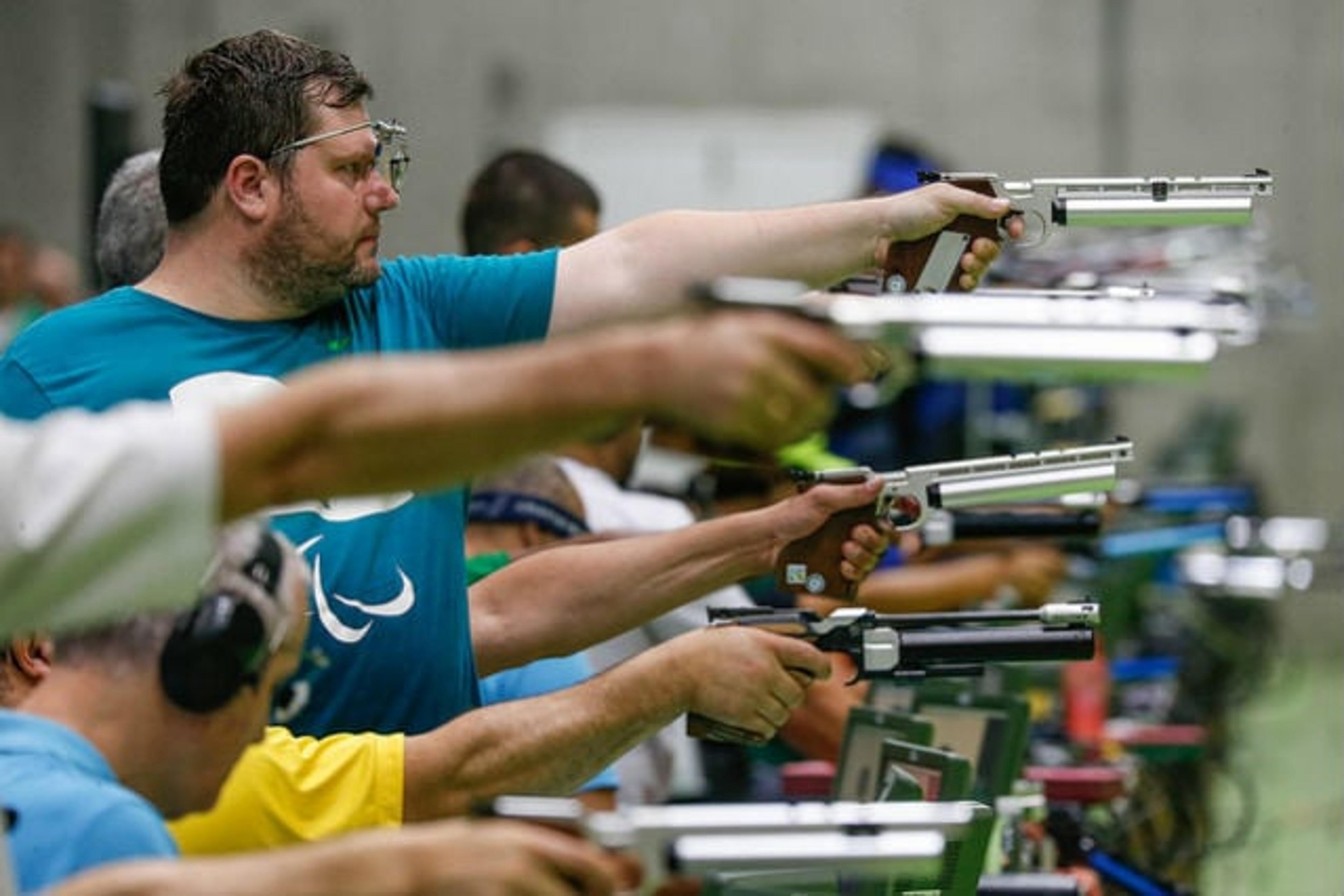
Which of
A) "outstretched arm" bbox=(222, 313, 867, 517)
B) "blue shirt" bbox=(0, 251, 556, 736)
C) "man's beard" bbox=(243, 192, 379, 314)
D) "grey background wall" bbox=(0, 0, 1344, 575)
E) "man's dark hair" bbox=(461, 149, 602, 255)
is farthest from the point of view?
"grey background wall" bbox=(0, 0, 1344, 575)

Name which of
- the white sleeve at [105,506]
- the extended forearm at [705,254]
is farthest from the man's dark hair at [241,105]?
the white sleeve at [105,506]

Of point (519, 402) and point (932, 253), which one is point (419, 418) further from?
point (932, 253)

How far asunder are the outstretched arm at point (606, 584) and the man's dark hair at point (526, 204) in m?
1.10

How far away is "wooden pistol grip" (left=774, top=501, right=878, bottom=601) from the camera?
3928 mm

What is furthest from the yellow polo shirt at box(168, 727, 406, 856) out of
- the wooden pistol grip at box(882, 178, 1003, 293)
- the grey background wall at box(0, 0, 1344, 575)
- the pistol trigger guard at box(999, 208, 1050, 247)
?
the grey background wall at box(0, 0, 1344, 575)

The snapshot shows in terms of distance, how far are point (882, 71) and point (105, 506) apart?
38.0 feet

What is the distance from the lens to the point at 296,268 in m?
3.83

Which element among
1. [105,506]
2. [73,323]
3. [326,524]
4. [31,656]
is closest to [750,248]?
[326,524]

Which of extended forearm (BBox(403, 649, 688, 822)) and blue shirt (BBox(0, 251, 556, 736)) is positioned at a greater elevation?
blue shirt (BBox(0, 251, 556, 736))

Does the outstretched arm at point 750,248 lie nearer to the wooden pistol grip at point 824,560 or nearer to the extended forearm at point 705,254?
the extended forearm at point 705,254

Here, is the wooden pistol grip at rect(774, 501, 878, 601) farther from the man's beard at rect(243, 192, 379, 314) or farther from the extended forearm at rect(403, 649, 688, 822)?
the man's beard at rect(243, 192, 379, 314)

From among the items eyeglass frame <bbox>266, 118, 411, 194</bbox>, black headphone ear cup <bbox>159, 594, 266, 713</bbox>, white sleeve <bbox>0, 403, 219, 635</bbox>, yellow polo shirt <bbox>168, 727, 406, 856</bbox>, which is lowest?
yellow polo shirt <bbox>168, 727, 406, 856</bbox>

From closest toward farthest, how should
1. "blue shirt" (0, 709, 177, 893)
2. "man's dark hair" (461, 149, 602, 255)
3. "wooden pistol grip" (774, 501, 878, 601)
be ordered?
1. "blue shirt" (0, 709, 177, 893)
2. "wooden pistol grip" (774, 501, 878, 601)
3. "man's dark hair" (461, 149, 602, 255)

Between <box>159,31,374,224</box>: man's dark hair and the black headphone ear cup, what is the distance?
1501 millimetres
